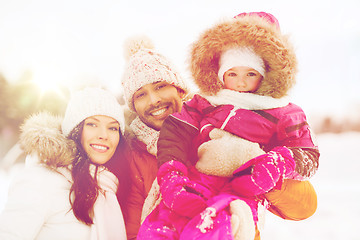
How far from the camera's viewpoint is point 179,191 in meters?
0.86

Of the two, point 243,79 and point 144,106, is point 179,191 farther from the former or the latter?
point 144,106

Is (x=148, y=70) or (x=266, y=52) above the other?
(x=266, y=52)

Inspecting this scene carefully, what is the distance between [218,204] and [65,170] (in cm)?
82

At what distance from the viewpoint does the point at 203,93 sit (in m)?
1.24

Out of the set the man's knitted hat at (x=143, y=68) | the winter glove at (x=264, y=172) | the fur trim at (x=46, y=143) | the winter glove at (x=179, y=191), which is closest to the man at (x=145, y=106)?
the man's knitted hat at (x=143, y=68)

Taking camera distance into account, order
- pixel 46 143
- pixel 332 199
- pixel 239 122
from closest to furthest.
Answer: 1. pixel 239 122
2. pixel 46 143
3. pixel 332 199

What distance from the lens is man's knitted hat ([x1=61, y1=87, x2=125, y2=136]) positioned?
1.34 metres

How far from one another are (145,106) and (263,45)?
0.73 meters

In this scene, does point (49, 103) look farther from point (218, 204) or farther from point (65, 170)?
point (218, 204)

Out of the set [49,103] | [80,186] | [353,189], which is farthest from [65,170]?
[353,189]

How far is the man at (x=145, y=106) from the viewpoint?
4.73 feet

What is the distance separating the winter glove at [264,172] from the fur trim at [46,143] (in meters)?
0.81

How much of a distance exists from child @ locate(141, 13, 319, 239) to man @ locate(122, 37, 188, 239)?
0.35 metres

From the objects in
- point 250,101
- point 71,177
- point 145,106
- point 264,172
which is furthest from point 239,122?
point 71,177
